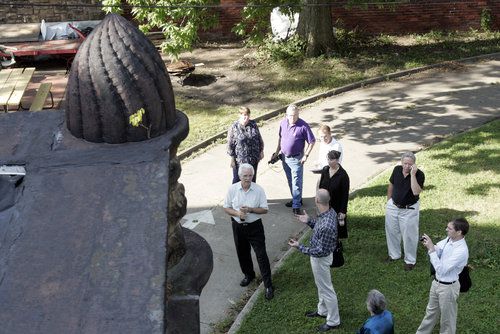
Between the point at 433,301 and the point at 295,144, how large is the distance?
3549 millimetres

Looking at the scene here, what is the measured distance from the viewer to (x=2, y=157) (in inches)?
139

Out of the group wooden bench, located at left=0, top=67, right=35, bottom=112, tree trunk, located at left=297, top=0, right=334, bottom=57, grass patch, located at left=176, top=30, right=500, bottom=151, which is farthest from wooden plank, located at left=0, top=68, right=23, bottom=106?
tree trunk, located at left=297, top=0, right=334, bottom=57

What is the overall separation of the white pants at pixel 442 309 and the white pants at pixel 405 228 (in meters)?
1.36

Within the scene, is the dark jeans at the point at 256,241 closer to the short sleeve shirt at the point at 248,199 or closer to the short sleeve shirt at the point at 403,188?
the short sleeve shirt at the point at 248,199

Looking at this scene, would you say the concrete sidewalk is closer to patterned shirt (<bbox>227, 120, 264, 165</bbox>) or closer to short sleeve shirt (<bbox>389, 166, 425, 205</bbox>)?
patterned shirt (<bbox>227, 120, 264, 165</bbox>)

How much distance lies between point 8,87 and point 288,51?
8390 millimetres

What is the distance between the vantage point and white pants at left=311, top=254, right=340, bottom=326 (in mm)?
6617

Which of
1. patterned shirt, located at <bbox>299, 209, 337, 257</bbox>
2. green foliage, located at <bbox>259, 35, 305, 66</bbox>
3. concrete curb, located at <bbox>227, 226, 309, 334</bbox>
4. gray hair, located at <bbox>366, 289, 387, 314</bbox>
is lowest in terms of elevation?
concrete curb, located at <bbox>227, 226, 309, 334</bbox>

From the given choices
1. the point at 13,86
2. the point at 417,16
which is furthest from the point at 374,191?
the point at 417,16

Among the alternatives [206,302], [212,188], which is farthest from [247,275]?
[212,188]

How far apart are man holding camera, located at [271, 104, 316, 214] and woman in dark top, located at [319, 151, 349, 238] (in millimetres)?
1293

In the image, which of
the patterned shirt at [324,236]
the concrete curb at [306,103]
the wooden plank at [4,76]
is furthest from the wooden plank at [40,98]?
the patterned shirt at [324,236]

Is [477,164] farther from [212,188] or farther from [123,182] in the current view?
[123,182]

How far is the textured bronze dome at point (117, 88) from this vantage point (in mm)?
3242
